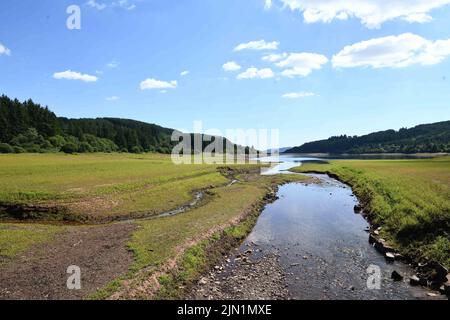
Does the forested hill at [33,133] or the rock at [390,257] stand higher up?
the forested hill at [33,133]

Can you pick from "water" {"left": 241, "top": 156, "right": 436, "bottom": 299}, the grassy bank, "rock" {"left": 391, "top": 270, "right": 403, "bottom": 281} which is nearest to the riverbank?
"rock" {"left": 391, "top": 270, "right": 403, "bottom": 281}

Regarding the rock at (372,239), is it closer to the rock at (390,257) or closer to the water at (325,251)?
the water at (325,251)

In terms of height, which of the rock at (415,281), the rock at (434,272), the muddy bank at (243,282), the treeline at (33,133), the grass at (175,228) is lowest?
the muddy bank at (243,282)

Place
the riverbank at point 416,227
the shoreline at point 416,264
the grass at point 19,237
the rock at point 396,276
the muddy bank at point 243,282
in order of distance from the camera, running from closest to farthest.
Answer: the muddy bank at point 243,282 → the shoreline at point 416,264 → the rock at point 396,276 → the riverbank at point 416,227 → the grass at point 19,237

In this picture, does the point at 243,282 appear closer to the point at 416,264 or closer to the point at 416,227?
the point at 416,264

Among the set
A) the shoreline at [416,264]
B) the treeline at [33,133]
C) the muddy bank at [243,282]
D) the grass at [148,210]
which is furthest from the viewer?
the treeline at [33,133]

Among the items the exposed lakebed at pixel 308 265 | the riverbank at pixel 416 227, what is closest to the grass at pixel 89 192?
the exposed lakebed at pixel 308 265

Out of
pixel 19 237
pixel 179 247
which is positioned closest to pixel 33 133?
pixel 19 237

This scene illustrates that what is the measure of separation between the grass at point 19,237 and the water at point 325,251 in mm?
17154

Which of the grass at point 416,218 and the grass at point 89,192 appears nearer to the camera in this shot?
the grass at point 416,218

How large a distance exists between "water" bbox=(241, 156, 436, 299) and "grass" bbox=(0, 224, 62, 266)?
1715 centimetres

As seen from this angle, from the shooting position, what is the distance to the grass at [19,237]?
2188cm

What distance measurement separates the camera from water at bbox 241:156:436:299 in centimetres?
1762
